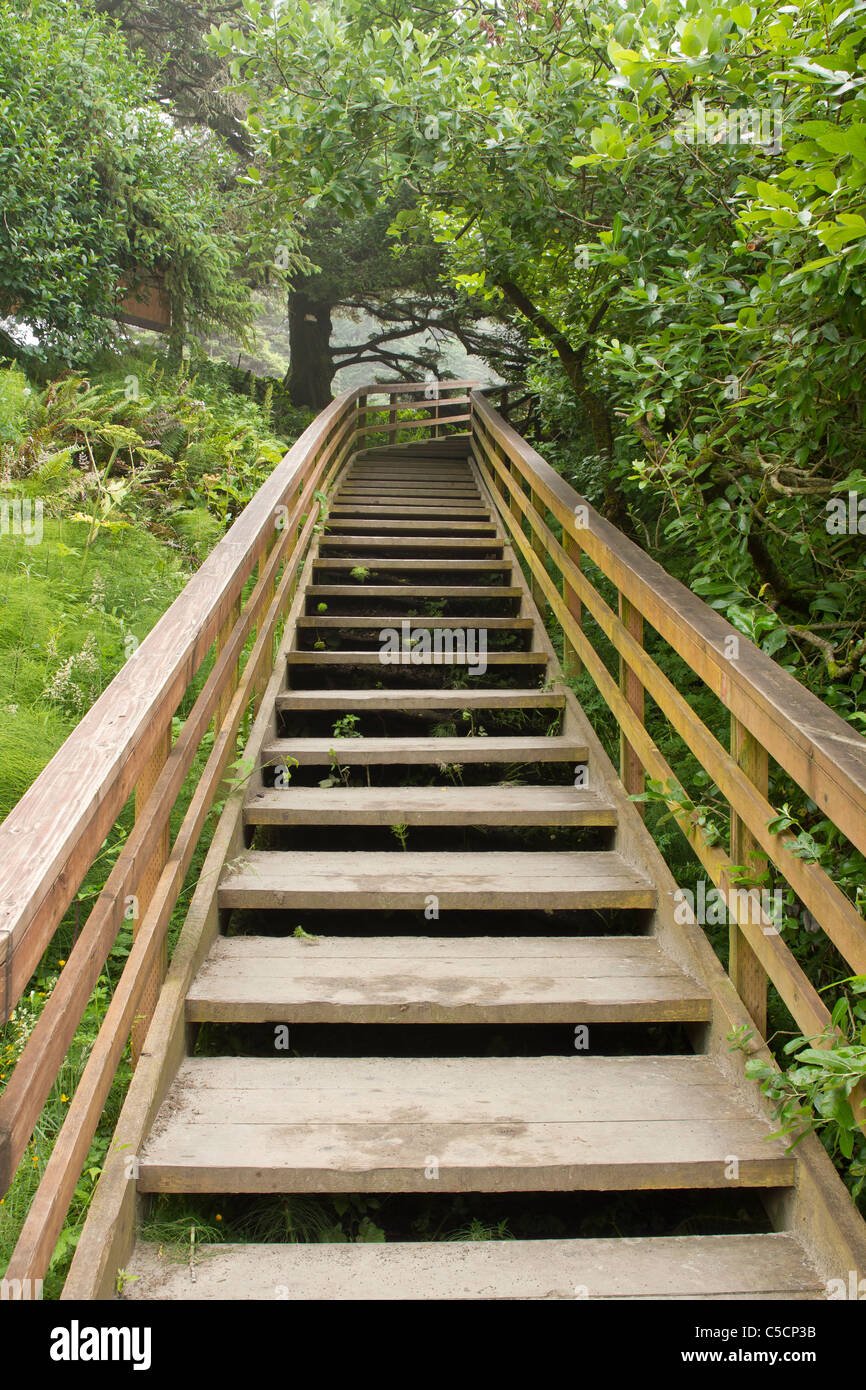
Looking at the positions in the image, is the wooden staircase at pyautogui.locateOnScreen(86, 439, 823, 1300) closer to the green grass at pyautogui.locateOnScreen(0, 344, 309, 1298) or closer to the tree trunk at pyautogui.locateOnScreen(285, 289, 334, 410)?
the green grass at pyautogui.locateOnScreen(0, 344, 309, 1298)

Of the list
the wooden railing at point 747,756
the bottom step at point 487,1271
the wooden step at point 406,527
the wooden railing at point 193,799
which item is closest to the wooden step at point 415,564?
the wooden step at point 406,527

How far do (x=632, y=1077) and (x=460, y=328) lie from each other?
13218 mm

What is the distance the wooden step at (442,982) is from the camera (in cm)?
241

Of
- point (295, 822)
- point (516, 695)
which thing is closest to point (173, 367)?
point (516, 695)

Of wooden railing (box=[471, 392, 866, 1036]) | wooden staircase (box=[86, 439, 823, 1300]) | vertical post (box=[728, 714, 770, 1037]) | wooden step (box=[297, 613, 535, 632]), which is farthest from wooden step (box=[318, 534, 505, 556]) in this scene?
vertical post (box=[728, 714, 770, 1037])

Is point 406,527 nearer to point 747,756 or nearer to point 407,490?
point 407,490

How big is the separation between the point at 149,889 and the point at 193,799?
406 millimetres

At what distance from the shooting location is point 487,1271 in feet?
5.90

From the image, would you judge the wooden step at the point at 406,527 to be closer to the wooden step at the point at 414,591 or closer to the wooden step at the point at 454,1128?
the wooden step at the point at 414,591

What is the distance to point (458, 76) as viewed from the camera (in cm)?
389

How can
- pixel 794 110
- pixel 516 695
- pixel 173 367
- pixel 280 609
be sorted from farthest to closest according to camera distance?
pixel 173 367 < pixel 280 609 < pixel 516 695 < pixel 794 110

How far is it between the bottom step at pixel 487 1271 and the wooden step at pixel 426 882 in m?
1.10

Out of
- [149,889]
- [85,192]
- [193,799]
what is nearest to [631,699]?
[193,799]
